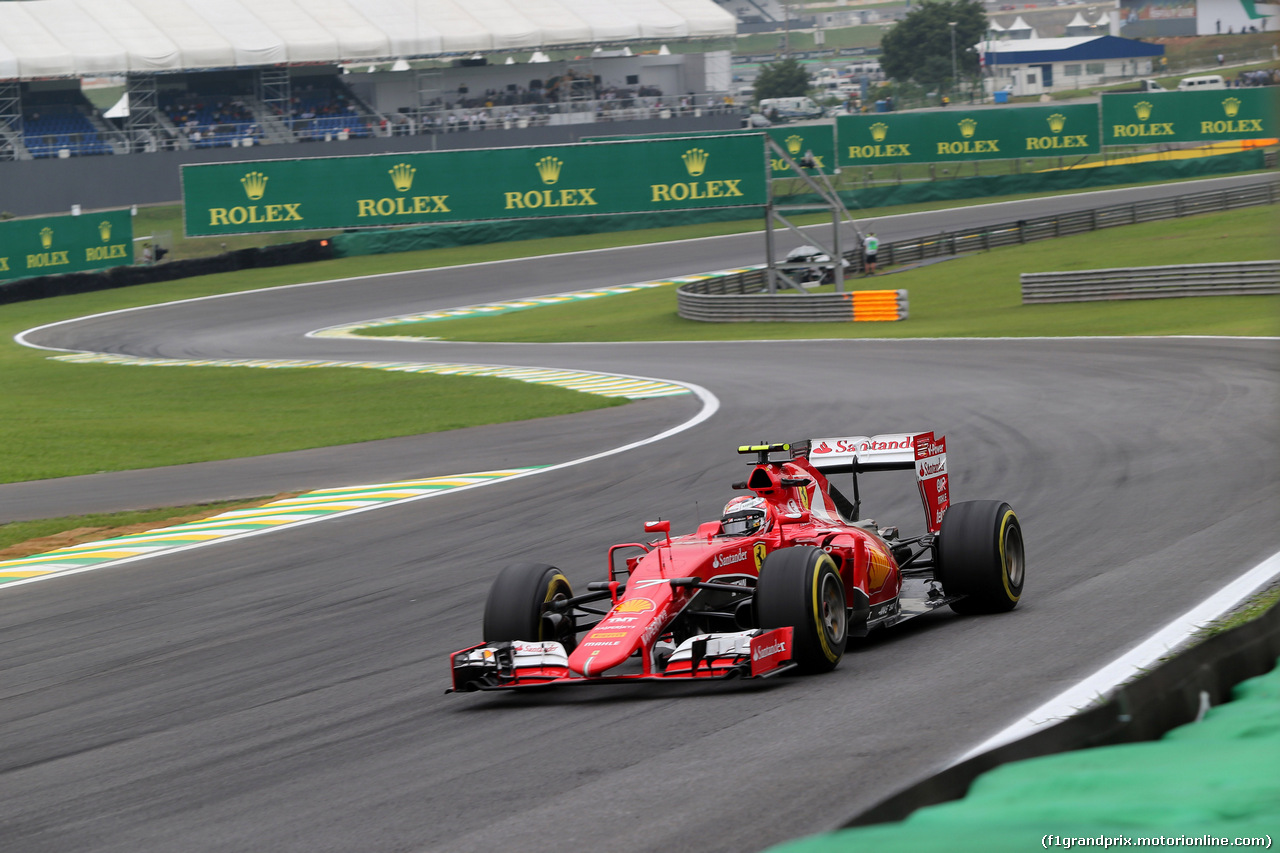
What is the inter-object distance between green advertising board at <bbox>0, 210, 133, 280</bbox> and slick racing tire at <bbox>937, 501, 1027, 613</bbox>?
145 ft

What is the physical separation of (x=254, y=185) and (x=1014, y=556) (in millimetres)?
40676

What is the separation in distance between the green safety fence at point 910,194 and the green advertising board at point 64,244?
43.2ft

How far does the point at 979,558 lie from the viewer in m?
9.25

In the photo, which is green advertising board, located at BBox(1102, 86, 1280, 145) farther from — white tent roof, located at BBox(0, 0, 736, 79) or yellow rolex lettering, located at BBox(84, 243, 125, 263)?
yellow rolex lettering, located at BBox(84, 243, 125, 263)

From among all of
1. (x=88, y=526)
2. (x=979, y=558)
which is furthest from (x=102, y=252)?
(x=979, y=558)

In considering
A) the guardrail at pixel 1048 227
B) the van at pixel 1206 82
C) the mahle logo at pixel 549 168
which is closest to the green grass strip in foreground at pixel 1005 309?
the guardrail at pixel 1048 227

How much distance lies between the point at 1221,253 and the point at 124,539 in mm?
33526

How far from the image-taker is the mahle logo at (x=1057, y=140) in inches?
2362

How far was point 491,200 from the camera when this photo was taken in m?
46.3

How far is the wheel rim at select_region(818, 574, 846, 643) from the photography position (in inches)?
312

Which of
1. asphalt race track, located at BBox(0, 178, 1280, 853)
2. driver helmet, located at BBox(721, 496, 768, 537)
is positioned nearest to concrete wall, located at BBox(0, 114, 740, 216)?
asphalt race track, located at BBox(0, 178, 1280, 853)

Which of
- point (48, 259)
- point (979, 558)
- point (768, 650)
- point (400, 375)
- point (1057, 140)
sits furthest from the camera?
point (1057, 140)

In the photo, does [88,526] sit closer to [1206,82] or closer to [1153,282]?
[1153,282]

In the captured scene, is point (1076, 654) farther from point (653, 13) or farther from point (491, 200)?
point (653, 13)
